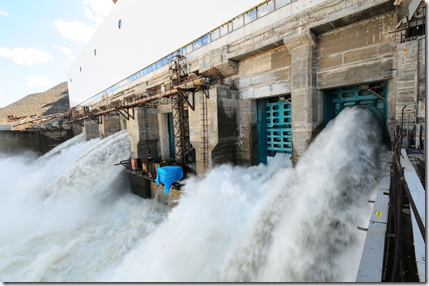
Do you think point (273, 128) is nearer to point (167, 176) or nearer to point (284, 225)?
point (167, 176)

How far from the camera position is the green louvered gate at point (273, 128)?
10.9 meters

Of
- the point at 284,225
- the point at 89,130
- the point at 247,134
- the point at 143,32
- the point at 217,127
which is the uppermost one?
the point at 143,32

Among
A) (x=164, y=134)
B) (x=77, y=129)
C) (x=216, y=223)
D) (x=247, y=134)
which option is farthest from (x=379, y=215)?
(x=77, y=129)

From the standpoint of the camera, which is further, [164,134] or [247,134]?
[164,134]

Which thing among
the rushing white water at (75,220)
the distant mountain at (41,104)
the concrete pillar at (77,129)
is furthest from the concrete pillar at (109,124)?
the distant mountain at (41,104)

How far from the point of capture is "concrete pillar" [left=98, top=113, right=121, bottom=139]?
72.3 feet

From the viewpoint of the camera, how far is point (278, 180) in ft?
28.1

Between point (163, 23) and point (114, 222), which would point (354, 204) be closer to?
point (114, 222)

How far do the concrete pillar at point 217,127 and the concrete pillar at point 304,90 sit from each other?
11.4ft

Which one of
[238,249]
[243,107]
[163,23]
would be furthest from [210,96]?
[163,23]

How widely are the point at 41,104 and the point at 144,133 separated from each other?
6364cm

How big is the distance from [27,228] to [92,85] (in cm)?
3167

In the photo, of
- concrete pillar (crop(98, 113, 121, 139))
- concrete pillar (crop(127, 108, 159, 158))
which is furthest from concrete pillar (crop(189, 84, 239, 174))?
concrete pillar (crop(98, 113, 121, 139))

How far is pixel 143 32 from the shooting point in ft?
69.7
